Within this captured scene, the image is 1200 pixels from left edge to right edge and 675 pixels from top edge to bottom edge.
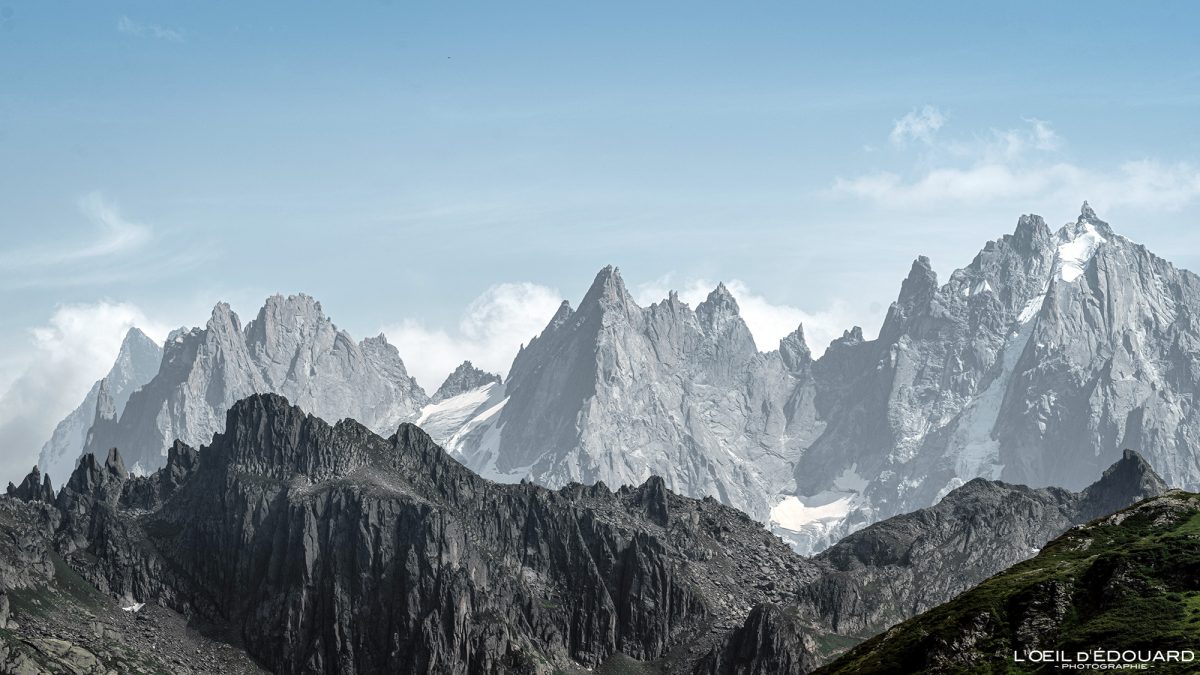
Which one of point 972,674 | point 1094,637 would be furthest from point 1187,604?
point 972,674

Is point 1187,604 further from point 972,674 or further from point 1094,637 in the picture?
point 972,674

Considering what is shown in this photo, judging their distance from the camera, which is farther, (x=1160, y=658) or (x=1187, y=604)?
(x=1187, y=604)

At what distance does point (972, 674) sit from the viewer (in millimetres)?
199750

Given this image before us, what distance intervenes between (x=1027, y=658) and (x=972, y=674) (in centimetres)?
631

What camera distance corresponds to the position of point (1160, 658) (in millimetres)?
185250

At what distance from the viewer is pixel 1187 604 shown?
199375mm

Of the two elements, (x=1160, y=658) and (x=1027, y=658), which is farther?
(x=1027, y=658)

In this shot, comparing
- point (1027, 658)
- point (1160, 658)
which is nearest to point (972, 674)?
point (1027, 658)

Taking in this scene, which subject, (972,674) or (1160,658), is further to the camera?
(972,674)

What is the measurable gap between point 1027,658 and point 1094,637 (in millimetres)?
7934

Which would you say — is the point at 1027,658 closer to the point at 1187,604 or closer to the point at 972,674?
the point at 972,674

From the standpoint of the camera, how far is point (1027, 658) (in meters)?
200

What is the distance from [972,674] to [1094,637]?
547 inches
